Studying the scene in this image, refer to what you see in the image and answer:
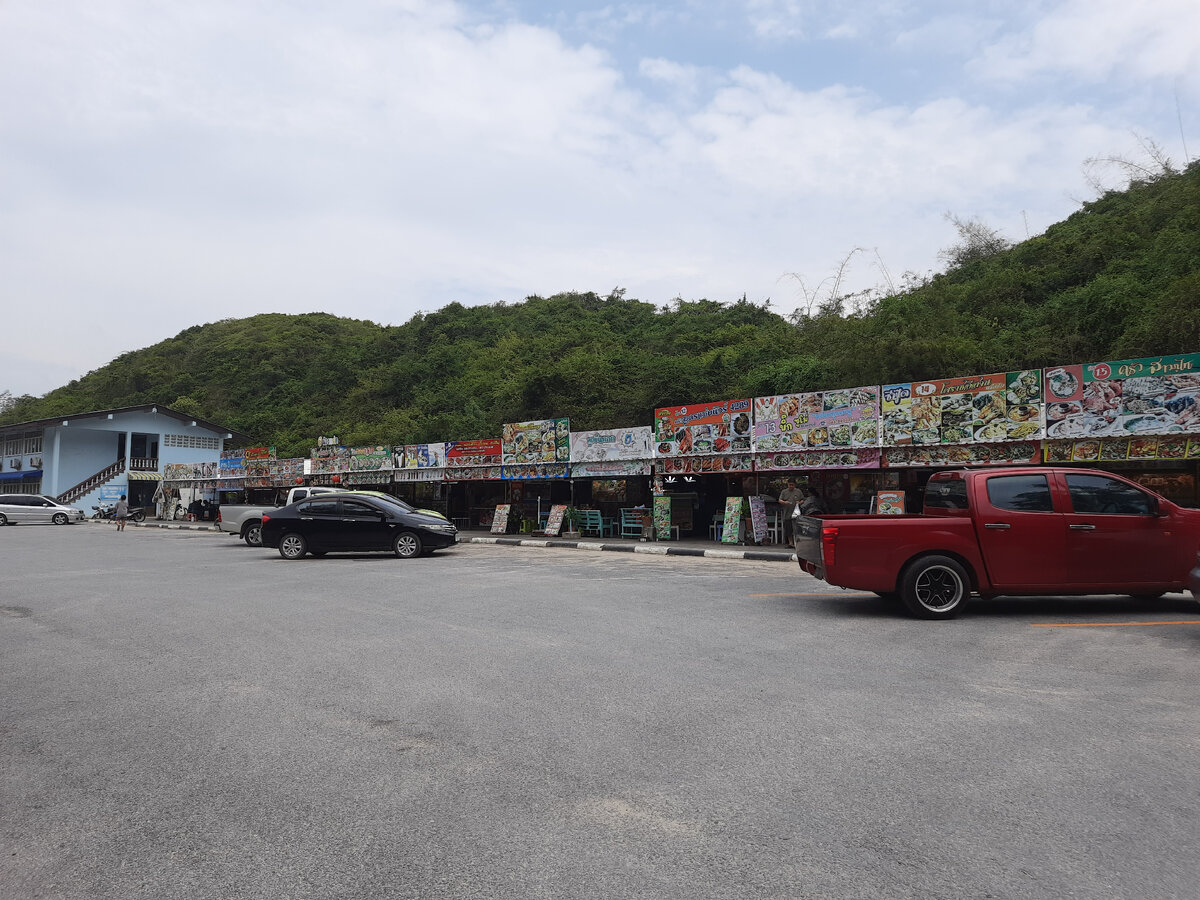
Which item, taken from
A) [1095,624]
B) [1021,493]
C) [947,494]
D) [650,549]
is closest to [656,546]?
[650,549]

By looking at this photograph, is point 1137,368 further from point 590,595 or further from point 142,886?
point 142,886

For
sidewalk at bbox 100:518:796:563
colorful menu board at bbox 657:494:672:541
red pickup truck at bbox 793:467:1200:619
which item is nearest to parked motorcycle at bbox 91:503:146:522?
sidewalk at bbox 100:518:796:563

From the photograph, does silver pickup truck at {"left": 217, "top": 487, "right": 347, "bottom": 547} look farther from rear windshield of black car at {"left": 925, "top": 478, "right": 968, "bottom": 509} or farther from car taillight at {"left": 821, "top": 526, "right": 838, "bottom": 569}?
rear windshield of black car at {"left": 925, "top": 478, "right": 968, "bottom": 509}

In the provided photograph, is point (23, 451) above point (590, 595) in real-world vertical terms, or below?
above

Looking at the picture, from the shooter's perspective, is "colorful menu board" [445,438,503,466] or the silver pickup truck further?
"colorful menu board" [445,438,503,466]

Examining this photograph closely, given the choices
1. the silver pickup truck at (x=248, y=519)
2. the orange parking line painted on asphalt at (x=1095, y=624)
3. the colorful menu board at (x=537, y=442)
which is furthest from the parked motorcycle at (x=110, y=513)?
the orange parking line painted on asphalt at (x=1095, y=624)

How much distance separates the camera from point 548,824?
3533mm

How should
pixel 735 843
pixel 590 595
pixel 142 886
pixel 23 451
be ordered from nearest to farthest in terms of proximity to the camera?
pixel 142 886, pixel 735 843, pixel 590 595, pixel 23 451

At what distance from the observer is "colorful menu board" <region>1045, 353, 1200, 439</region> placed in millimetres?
13672

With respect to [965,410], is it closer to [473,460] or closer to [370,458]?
[473,460]

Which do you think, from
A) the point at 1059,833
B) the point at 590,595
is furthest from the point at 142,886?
the point at 590,595

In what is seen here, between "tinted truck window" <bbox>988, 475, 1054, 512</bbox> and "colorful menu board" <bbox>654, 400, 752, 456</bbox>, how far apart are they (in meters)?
10.4

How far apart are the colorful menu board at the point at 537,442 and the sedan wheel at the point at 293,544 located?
7954 millimetres

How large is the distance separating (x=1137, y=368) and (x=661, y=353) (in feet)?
100
